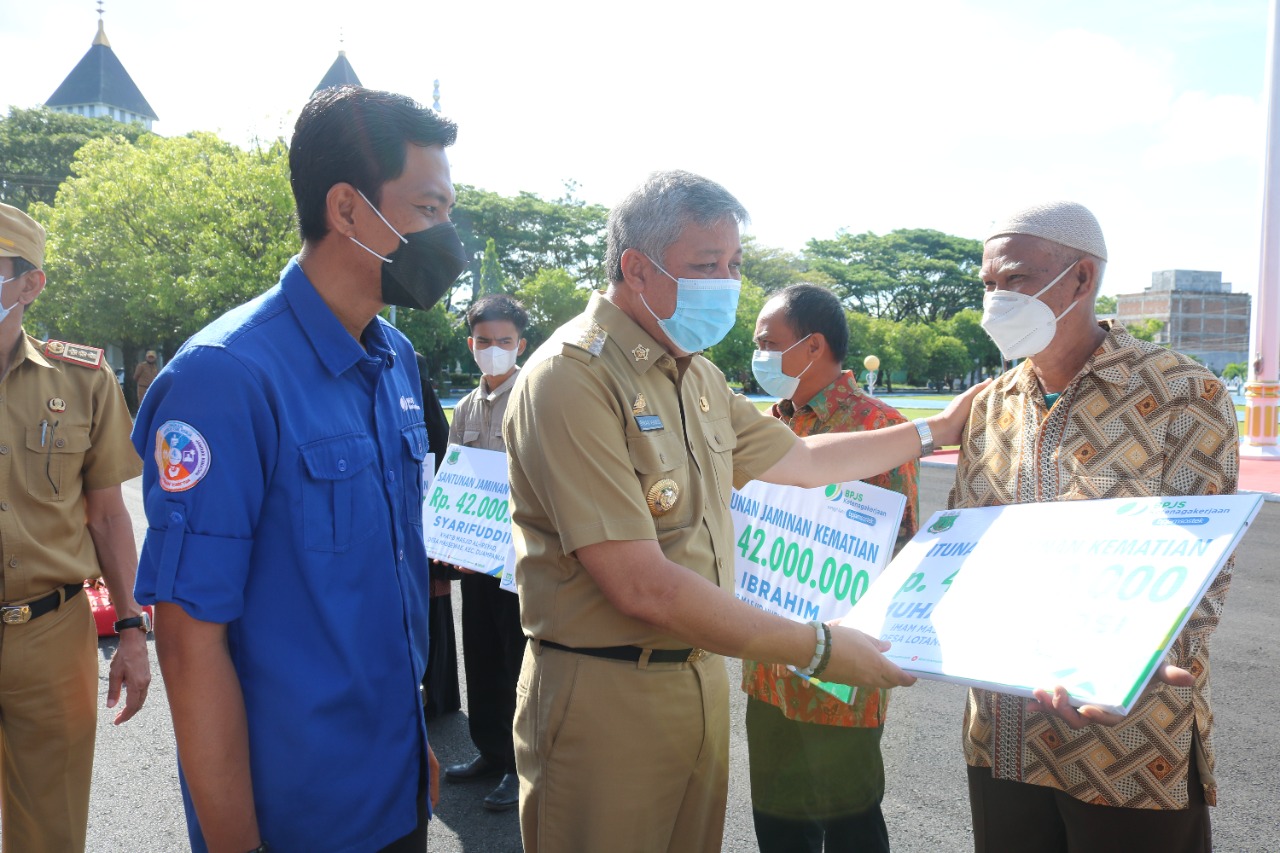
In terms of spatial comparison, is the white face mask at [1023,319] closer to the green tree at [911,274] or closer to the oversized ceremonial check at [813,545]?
the oversized ceremonial check at [813,545]

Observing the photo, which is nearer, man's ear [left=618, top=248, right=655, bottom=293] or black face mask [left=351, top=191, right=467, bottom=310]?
black face mask [left=351, top=191, right=467, bottom=310]

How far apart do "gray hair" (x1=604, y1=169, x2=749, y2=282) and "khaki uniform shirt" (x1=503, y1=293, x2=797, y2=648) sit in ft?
0.59

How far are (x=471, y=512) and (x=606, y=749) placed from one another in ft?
7.56

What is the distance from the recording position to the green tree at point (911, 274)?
70.8 metres

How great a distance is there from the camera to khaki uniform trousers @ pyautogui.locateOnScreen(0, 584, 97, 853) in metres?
2.53

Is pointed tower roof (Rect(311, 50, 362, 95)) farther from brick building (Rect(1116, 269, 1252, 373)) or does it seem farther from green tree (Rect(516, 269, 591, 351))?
brick building (Rect(1116, 269, 1252, 373))

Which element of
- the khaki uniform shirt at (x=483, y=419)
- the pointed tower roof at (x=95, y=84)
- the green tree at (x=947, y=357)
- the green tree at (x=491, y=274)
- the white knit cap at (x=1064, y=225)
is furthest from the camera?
the pointed tower roof at (x=95, y=84)

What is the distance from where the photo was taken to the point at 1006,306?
7.39ft

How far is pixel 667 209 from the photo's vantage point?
1998 millimetres

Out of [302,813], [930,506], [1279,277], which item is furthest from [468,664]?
[1279,277]

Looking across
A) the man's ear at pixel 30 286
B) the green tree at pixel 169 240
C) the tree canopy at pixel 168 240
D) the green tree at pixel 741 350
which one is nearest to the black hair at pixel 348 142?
the man's ear at pixel 30 286

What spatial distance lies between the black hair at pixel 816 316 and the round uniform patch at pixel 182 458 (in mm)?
2198

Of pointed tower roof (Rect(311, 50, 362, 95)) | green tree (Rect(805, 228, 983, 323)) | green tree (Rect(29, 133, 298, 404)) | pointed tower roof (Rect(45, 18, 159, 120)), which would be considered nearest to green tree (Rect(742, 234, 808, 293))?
green tree (Rect(805, 228, 983, 323))

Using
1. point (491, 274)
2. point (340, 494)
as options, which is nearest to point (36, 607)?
point (340, 494)
